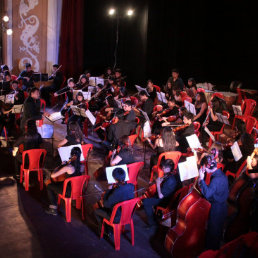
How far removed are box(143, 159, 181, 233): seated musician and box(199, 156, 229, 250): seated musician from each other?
638 mm

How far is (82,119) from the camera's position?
8.12 m

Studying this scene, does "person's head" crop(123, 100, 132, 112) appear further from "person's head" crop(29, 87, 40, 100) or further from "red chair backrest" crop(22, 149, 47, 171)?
"red chair backrest" crop(22, 149, 47, 171)

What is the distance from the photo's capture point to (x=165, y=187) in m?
4.37

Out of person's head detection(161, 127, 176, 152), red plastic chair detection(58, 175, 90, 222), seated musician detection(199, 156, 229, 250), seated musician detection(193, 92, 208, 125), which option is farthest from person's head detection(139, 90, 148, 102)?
seated musician detection(199, 156, 229, 250)

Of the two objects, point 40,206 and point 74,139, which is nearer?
point 40,206

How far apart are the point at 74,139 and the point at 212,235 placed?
2883 mm

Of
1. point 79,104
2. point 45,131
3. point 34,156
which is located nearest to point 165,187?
point 34,156

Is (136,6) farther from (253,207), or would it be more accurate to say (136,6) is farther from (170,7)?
(253,207)

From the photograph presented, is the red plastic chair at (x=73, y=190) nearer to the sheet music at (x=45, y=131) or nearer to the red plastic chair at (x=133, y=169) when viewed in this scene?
the red plastic chair at (x=133, y=169)

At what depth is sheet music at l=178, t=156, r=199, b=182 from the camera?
427cm

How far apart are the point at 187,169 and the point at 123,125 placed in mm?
2389

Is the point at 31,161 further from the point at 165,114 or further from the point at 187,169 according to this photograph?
the point at 165,114

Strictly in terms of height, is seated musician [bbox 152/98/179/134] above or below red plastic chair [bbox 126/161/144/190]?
above

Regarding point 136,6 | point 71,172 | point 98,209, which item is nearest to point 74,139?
point 71,172
